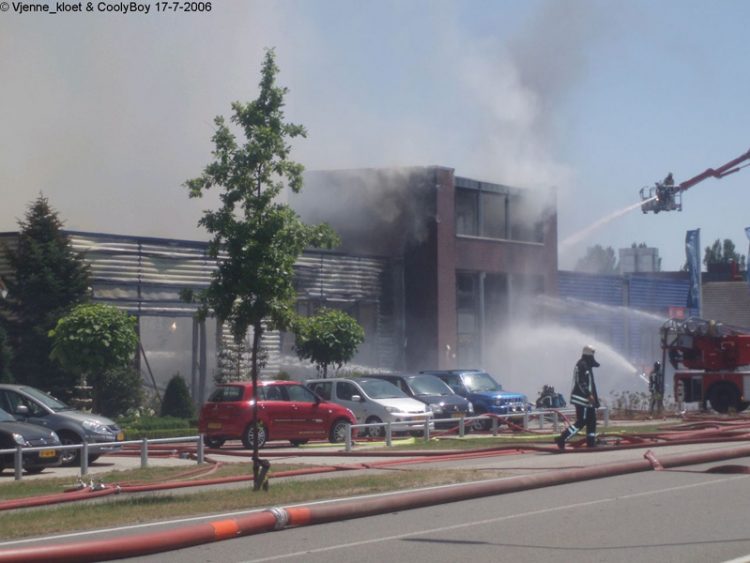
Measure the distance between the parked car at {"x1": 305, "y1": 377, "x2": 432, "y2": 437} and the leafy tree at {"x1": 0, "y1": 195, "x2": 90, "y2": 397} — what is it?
24.8ft

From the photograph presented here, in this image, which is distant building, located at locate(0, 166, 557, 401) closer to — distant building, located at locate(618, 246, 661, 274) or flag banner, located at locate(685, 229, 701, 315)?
flag banner, located at locate(685, 229, 701, 315)

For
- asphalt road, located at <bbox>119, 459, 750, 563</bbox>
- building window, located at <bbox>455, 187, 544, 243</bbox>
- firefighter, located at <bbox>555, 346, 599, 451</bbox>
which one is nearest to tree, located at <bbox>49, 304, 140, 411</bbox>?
firefighter, located at <bbox>555, 346, 599, 451</bbox>

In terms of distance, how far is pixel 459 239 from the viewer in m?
44.5

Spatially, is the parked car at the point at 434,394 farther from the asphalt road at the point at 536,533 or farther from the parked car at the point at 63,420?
the asphalt road at the point at 536,533

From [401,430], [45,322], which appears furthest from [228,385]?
[45,322]

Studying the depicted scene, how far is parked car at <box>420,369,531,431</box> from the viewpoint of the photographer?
30.6 metres

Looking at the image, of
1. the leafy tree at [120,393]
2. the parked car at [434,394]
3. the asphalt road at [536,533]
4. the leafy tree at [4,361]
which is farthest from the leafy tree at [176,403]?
the asphalt road at [536,533]

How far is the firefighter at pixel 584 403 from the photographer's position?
20.6 meters

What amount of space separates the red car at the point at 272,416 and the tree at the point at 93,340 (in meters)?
3.50

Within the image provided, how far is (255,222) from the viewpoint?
599 inches

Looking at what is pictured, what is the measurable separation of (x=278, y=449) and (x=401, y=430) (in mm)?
3553

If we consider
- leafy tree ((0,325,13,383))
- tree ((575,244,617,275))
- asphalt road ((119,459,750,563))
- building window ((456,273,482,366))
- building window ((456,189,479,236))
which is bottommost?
asphalt road ((119,459,750,563))

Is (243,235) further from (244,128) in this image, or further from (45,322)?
(45,322)

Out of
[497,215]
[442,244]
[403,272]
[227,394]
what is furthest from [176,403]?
[497,215]
